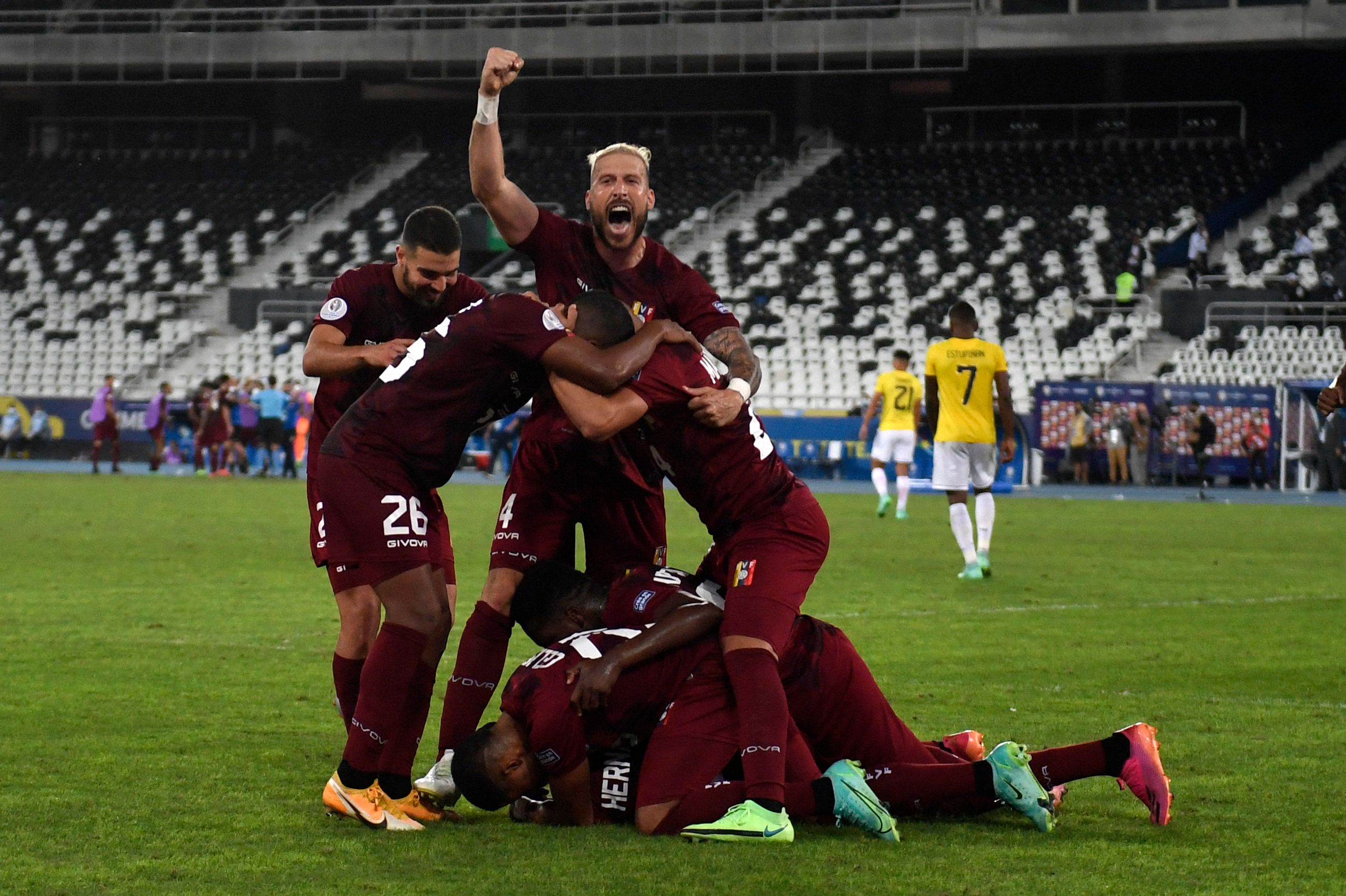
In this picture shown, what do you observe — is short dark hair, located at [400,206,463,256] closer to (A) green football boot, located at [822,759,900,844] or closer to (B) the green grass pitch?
(B) the green grass pitch

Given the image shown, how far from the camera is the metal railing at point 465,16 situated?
3869 cm

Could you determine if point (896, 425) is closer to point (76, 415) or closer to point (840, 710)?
point (840, 710)

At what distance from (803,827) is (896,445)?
16.6 metres

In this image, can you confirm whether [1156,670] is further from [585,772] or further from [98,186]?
[98,186]

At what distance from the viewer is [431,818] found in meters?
5.34

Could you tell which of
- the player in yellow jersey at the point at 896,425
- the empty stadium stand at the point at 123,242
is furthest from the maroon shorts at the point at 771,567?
the empty stadium stand at the point at 123,242

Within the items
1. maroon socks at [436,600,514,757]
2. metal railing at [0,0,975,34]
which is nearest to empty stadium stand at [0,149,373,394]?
metal railing at [0,0,975,34]

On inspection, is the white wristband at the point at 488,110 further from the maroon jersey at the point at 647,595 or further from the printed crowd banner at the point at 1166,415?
the printed crowd banner at the point at 1166,415

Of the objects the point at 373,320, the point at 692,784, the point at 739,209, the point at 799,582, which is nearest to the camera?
the point at 692,784

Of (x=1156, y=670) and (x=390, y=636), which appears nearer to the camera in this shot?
(x=390, y=636)

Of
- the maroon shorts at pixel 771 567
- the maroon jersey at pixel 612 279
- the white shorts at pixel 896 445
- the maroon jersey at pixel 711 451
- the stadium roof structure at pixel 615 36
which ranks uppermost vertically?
the stadium roof structure at pixel 615 36

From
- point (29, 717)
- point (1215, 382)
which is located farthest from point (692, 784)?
point (1215, 382)

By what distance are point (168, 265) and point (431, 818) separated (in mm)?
38858

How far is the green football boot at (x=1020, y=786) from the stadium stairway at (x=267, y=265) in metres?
35.8
